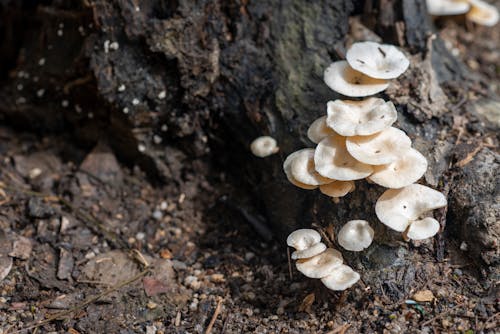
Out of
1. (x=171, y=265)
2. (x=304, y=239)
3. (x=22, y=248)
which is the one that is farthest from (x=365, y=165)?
(x=22, y=248)

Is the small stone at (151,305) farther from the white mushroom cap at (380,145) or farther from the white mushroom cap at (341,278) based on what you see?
the white mushroom cap at (380,145)

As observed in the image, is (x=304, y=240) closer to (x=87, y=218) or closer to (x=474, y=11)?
(x=87, y=218)

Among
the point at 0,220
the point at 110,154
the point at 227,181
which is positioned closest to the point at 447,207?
the point at 227,181

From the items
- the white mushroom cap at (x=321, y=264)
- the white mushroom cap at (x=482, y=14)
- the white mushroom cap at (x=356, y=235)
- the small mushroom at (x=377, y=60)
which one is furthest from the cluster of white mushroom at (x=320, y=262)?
the white mushroom cap at (x=482, y=14)

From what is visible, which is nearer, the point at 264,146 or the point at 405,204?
the point at 405,204

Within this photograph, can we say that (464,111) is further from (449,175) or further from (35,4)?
(35,4)

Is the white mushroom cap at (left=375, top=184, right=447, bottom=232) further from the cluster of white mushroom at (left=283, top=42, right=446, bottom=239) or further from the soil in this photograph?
the soil

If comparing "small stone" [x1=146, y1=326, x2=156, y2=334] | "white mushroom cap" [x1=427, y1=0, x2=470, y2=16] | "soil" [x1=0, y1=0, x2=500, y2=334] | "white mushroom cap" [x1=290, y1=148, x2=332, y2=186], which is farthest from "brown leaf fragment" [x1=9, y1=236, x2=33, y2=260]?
"white mushroom cap" [x1=427, y1=0, x2=470, y2=16]
